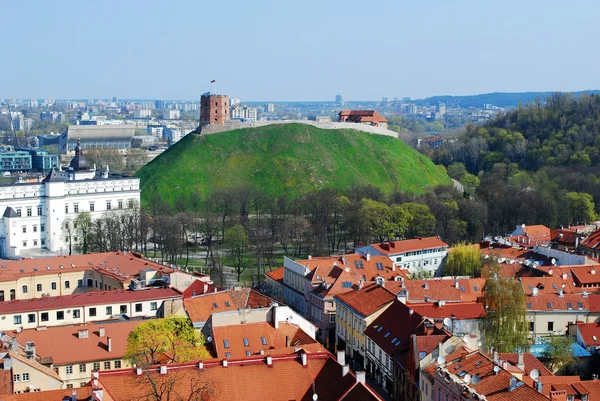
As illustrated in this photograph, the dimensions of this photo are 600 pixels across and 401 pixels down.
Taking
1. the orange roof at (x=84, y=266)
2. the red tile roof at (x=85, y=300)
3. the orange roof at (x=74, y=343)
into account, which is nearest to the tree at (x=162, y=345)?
the orange roof at (x=74, y=343)

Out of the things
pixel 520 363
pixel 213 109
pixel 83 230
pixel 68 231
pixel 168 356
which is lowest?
pixel 68 231

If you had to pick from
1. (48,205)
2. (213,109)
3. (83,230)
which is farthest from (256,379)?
(213,109)

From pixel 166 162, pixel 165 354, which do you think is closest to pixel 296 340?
pixel 165 354

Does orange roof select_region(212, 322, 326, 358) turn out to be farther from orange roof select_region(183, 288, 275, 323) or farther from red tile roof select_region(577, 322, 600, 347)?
red tile roof select_region(577, 322, 600, 347)

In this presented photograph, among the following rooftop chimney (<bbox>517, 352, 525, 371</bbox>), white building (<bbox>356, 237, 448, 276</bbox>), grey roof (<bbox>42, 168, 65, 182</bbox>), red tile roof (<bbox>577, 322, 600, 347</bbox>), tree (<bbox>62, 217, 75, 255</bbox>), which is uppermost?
grey roof (<bbox>42, 168, 65, 182</bbox>)

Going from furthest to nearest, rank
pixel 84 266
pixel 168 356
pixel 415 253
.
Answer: pixel 415 253, pixel 84 266, pixel 168 356

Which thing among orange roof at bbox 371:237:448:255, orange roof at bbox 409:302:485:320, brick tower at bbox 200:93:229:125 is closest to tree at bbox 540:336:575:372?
orange roof at bbox 409:302:485:320

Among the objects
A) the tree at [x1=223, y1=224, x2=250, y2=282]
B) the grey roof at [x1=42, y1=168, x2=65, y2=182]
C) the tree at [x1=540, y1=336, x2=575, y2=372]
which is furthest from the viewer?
the grey roof at [x1=42, y1=168, x2=65, y2=182]

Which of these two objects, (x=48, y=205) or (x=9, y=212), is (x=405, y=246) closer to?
(x=48, y=205)
